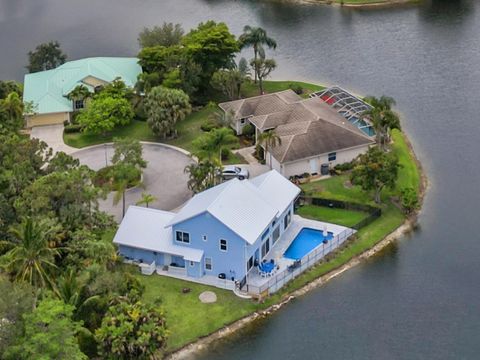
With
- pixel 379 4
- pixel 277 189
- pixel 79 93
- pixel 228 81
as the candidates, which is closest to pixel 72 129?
pixel 79 93

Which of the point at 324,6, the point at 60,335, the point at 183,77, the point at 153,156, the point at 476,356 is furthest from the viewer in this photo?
the point at 324,6

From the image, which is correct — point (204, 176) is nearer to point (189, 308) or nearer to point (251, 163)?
point (251, 163)

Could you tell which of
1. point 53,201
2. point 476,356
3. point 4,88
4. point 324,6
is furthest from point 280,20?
point 476,356

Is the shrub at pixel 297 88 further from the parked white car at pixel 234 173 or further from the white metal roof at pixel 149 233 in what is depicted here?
the white metal roof at pixel 149 233

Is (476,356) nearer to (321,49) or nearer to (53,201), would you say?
(53,201)

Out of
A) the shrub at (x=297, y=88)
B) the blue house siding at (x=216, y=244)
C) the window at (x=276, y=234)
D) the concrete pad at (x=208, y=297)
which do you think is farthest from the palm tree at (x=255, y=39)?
the concrete pad at (x=208, y=297)
